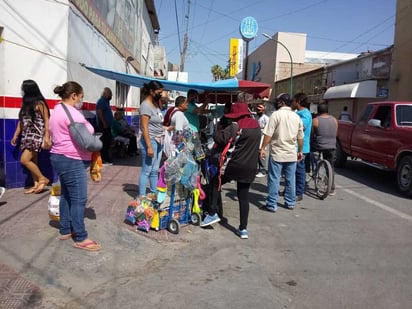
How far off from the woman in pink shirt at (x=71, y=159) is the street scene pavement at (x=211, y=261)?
0.95ft

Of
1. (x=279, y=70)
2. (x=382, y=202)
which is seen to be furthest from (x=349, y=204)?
(x=279, y=70)

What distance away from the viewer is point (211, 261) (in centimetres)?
426

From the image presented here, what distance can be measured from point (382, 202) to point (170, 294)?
515cm

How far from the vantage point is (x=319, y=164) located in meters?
7.50

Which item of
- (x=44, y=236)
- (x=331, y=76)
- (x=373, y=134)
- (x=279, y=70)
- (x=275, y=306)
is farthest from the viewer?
(x=279, y=70)

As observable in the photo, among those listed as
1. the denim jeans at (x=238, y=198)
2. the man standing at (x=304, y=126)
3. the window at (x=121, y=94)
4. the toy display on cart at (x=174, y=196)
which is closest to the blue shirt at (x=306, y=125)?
the man standing at (x=304, y=126)

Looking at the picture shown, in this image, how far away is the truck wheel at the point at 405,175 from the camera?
7531 mm

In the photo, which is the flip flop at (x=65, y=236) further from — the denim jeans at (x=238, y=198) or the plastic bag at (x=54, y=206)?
the denim jeans at (x=238, y=198)

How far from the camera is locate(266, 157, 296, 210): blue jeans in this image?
20.6 ft

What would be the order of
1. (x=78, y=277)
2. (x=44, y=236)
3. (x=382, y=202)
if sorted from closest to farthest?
(x=78, y=277) → (x=44, y=236) → (x=382, y=202)

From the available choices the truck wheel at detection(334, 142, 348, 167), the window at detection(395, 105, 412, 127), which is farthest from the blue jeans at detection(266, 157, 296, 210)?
the truck wheel at detection(334, 142, 348, 167)

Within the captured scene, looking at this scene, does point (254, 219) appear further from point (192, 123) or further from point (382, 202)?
point (382, 202)

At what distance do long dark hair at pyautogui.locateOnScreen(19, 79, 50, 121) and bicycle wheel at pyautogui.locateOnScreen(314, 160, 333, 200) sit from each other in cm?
505

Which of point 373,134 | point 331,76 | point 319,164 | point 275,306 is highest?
point 331,76
